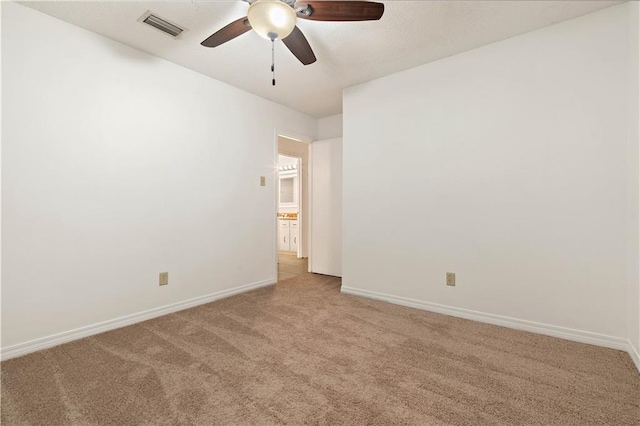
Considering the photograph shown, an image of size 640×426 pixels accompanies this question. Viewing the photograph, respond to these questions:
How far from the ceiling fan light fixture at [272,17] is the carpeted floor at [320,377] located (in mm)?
2024

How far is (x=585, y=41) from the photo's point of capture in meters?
2.12

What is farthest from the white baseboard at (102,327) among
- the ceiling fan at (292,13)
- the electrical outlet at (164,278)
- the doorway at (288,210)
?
the doorway at (288,210)

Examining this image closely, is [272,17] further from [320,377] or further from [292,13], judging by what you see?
[320,377]

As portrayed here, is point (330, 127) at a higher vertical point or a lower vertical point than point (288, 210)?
higher

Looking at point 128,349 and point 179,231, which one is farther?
point 179,231

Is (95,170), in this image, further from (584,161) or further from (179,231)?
(584,161)

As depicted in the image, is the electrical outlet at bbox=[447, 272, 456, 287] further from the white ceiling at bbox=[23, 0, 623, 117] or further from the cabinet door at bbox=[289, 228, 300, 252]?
the cabinet door at bbox=[289, 228, 300, 252]

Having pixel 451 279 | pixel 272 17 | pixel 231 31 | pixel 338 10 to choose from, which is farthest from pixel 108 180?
pixel 451 279

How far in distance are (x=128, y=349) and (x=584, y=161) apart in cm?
357

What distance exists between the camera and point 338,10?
5.49ft

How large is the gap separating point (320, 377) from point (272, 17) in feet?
6.77

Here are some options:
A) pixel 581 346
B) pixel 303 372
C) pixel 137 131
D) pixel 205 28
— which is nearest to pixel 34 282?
pixel 137 131

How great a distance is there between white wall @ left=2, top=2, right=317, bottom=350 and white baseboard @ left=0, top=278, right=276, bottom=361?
0.05 m

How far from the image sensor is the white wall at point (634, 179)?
71.0 inches
